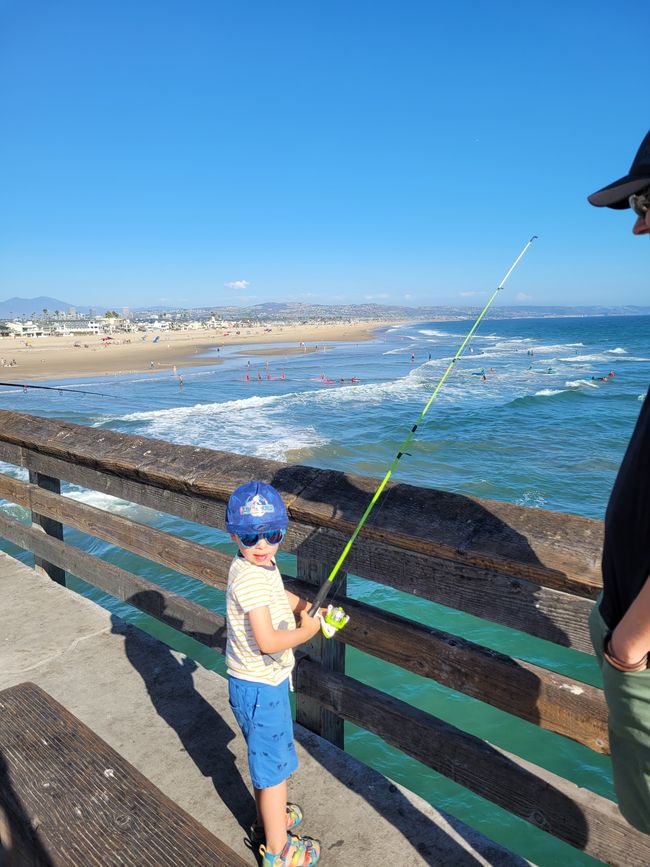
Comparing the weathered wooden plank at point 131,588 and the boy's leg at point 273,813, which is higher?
the weathered wooden plank at point 131,588

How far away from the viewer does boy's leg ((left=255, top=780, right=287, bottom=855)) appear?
2037mm

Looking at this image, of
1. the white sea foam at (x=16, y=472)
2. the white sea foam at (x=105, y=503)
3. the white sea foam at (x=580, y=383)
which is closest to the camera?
the white sea foam at (x=105, y=503)

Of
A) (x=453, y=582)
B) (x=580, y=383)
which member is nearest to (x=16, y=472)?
(x=453, y=582)

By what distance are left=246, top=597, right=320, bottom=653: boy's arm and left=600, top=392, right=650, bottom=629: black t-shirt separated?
932mm

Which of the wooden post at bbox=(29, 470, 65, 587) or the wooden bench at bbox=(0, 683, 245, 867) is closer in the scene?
the wooden bench at bbox=(0, 683, 245, 867)

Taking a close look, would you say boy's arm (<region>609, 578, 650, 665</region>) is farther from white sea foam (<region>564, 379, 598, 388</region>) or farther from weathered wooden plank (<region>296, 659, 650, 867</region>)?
white sea foam (<region>564, 379, 598, 388</region>)

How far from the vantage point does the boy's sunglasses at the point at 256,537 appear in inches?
77.3

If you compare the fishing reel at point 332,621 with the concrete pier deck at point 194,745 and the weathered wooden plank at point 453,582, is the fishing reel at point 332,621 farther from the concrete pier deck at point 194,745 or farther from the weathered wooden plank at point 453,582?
the concrete pier deck at point 194,745

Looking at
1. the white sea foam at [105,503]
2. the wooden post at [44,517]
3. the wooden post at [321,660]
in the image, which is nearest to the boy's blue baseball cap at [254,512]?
the wooden post at [321,660]

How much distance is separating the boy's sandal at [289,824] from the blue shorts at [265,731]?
0.69 feet

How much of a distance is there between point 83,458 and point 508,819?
3846 millimetres

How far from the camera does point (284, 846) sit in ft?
6.66

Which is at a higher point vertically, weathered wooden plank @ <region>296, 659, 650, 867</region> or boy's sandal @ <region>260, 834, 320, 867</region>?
weathered wooden plank @ <region>296, 659, 650, 867</region>

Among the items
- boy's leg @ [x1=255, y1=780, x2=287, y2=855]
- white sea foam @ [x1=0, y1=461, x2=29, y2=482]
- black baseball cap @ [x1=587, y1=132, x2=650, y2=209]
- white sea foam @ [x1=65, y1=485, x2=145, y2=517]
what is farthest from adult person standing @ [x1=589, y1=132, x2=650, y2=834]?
white sea foam @ [x1=0, y1=461, x2=29, y2=482]
